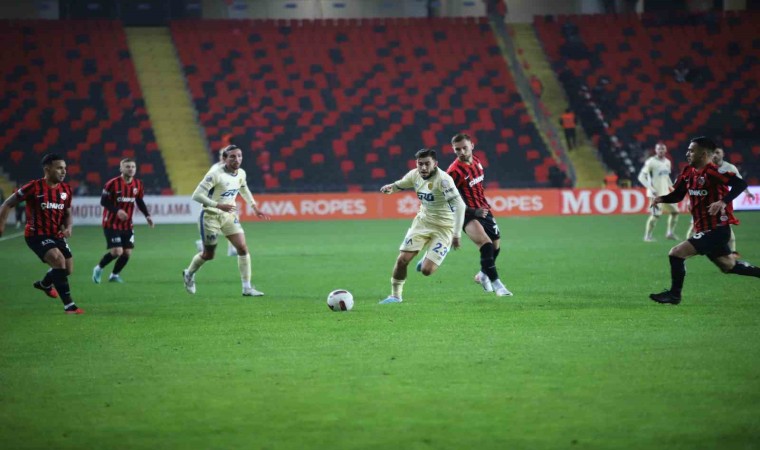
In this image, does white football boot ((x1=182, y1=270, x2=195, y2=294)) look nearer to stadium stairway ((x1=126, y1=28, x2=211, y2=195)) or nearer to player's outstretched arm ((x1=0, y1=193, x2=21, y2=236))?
player's outstretched arm ((x1=0, y1=193, x2=21, y2=236))

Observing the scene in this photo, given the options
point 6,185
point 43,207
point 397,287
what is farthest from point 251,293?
point 6,185

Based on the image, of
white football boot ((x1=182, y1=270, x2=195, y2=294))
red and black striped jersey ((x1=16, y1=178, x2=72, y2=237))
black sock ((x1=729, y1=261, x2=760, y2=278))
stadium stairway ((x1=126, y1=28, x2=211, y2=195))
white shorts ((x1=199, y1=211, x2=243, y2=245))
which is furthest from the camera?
stadium stairway ((x1=126, y1=28, x2=211, y2=195))

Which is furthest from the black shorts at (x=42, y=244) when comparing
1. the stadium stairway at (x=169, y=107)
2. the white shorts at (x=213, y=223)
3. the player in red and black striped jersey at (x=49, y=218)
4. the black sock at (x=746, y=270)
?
the stadium stairway at (x=169, y=107)

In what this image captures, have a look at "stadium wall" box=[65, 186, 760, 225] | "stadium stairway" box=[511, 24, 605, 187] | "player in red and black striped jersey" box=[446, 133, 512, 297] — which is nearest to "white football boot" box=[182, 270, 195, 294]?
"player in red and black striped jersey" box=[446, 133, 512, 297]

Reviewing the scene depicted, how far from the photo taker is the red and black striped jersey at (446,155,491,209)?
14.3 meters

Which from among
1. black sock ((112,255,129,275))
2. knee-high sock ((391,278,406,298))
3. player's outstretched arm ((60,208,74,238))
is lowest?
black sock ((112,255,129,275))

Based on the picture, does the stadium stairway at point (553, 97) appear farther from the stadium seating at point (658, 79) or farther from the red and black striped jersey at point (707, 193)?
the red and black striped jersey at point (707, 193)

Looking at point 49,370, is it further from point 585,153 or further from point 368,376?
point 585,153

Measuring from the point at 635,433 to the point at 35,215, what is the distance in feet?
29.7

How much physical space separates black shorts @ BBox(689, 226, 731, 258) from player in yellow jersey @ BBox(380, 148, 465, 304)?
2996 mm

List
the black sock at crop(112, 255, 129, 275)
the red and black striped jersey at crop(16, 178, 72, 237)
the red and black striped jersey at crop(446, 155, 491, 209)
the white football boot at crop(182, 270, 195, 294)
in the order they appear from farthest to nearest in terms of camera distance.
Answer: the black sock at crop(112, 255, 129, 275), the white football boot at crop(182, 270, 195, 294), the red and black striped jersey at crop(446, 155, 491, 209), the red and black striped jersey at crop(16, 178, 72, 237)

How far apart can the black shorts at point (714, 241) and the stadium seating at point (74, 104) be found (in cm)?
2731

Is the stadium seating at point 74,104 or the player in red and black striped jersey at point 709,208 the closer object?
the player in red and black striped jersey at point 709,208

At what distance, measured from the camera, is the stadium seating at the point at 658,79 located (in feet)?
134
